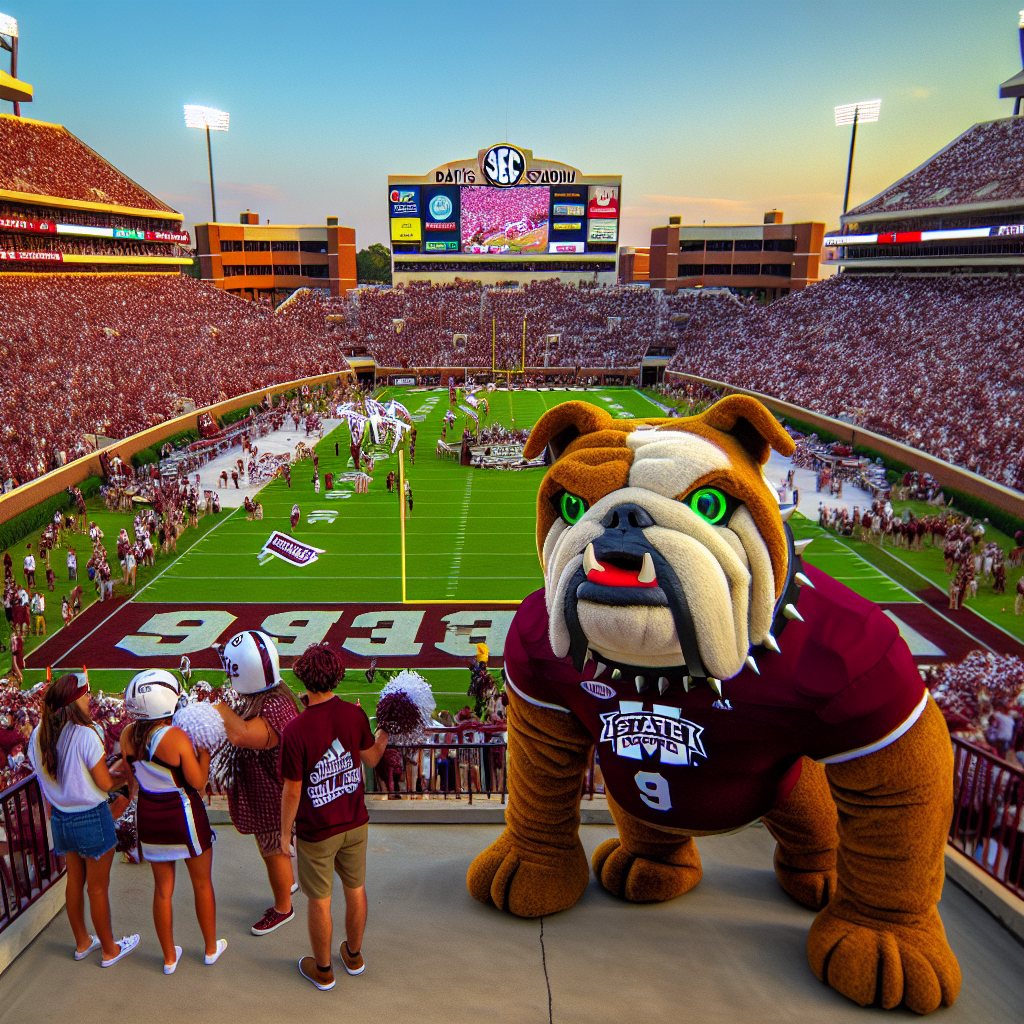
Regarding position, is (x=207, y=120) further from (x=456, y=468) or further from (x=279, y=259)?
(x=456, y=468)

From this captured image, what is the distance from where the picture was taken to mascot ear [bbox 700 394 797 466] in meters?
3.45

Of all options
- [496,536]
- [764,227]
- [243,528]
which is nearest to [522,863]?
[496,536]

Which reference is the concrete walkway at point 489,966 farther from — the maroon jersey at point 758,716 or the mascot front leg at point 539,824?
the maroon jersey at point 758,716

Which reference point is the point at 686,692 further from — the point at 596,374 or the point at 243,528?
the point at 596,374

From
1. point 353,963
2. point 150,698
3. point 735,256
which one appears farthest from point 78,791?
point 735,256

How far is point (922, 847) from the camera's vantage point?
3496 millimetres

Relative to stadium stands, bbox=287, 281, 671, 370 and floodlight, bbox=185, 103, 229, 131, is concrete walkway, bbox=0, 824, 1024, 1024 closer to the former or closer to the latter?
stadium stands, bbox=287, 281, 671, 370

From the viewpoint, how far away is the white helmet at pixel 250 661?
12.1ft

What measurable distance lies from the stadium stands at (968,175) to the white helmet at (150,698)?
40759 mm

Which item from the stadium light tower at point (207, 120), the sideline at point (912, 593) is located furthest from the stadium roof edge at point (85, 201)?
the sideline at point (912, 593)

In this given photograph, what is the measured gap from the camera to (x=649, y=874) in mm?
4238

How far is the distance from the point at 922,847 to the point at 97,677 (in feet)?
38.1

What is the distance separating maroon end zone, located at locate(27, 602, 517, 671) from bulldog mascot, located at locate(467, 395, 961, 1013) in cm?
905

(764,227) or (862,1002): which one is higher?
(764,227)
